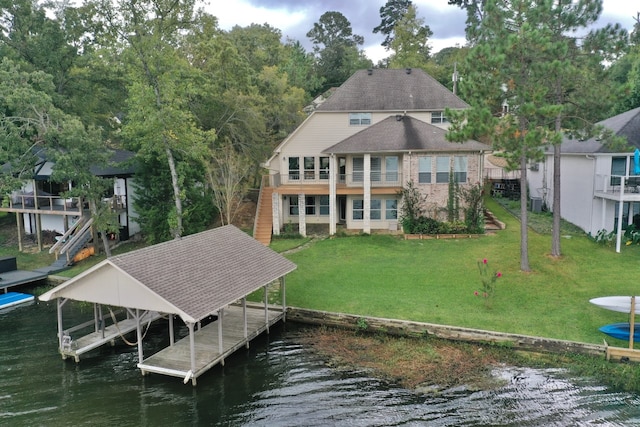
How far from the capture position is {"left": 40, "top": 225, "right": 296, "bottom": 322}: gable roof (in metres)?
13.0

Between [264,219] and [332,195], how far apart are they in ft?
15.5

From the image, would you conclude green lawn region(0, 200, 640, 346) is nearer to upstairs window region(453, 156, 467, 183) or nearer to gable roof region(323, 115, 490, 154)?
upstairs window region(453, 156, 467, 183)

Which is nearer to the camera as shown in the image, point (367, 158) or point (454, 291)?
point (454, 291)

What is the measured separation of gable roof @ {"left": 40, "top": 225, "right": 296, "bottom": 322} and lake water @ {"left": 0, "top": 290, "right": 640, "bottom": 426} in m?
2.35

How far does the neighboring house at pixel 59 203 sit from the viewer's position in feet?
91.6

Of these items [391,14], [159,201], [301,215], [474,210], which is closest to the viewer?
[474,210]

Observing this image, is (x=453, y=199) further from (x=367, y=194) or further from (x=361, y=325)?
(x=361, y=325)

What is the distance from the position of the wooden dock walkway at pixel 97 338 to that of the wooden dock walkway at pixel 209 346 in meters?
1.39

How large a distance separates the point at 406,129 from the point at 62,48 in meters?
23.1

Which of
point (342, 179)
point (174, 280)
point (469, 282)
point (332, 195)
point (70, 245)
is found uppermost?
point (342, 179)

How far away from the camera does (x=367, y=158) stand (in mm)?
27672

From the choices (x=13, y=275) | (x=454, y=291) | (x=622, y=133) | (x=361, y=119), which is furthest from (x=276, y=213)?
(x=622, y=133)

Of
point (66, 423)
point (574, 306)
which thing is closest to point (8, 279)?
point (66, 423)

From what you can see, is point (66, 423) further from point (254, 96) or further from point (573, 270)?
point (254, 96)
